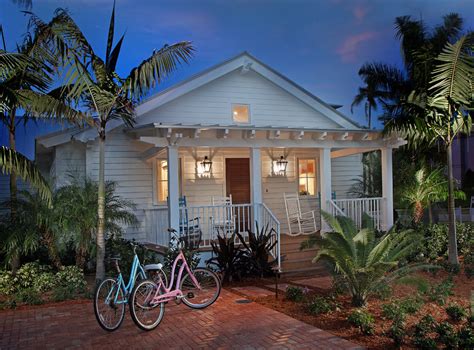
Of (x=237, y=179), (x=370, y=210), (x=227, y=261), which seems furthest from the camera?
(x=237, y=179)

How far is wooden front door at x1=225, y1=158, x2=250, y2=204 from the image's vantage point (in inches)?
495

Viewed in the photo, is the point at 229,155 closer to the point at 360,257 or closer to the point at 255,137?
the point at 255,137

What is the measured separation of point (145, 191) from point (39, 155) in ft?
11.4

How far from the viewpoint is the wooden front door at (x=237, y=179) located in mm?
12570

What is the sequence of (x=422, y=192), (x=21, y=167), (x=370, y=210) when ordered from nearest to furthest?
(x=21, y=167)
(x=422, y=192)
(x=370, y=210)

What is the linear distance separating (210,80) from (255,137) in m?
2.64

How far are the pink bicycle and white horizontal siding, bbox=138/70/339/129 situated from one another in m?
5.74

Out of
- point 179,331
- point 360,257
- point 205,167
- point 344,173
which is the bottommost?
point 179,331

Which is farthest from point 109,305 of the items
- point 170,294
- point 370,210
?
point 370,210

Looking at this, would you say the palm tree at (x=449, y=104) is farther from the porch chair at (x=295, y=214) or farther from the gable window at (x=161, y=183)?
the gable window at (x=161, y=183)

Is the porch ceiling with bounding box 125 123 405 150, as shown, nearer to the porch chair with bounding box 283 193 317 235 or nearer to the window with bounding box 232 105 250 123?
the window with bounding box 232 105 250 123

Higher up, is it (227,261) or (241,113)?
(241,113)

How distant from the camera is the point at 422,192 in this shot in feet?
37.0

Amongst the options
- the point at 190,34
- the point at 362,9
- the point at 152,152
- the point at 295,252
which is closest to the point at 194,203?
the point at 152,152
